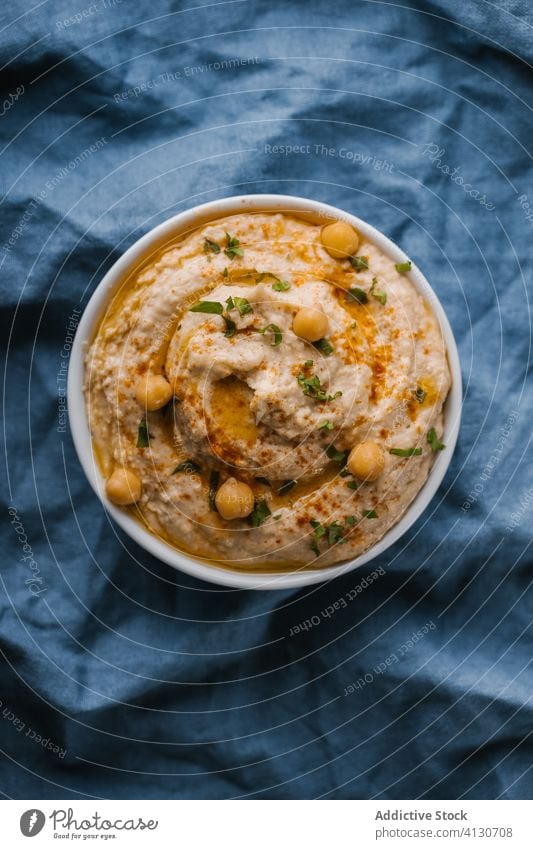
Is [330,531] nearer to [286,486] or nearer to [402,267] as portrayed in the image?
[286,486]

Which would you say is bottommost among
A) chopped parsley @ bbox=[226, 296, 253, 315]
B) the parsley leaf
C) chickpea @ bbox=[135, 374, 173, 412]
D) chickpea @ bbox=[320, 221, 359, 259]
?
the parsley leaf

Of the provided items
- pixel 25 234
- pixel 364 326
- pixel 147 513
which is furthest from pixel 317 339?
pixel 25 234

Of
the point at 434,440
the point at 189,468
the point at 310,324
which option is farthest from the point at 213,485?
the point at 434,440

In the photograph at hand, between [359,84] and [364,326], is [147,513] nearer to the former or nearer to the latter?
[364,326]

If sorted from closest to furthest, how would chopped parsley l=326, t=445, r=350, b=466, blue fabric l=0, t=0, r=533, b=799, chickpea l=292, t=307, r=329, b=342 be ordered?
1. chickpea l=292, t=307, r=329, b=342
2. chopped parsley l=326, t=445, r=350, b=466
3. blue fabric l=0, t=0, r=533, b=799

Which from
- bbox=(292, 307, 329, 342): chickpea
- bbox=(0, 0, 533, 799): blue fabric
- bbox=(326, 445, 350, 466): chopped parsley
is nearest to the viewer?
bbox=(292, 307, 329, 342): chickpea

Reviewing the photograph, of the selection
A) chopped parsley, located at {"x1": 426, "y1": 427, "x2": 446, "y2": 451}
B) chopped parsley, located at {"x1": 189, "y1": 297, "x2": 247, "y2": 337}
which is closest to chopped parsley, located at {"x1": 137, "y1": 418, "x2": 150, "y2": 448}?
chopped parsley, located at {"x1": 189, "y1": 297, "x2": 247, "y2": 337}

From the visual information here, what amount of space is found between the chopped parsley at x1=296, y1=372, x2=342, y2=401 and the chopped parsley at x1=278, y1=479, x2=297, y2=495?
266mm

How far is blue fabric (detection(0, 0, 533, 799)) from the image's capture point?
292 centimetres

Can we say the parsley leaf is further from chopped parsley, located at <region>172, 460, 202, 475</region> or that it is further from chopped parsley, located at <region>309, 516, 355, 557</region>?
chopped parsley, located at <region>172, 460, 202, 475</region>

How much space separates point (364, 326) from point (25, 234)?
1.26 m

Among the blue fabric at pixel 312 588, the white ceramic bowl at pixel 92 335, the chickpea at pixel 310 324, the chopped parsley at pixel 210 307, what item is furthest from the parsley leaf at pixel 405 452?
the chopped parsley at pixel 210 307

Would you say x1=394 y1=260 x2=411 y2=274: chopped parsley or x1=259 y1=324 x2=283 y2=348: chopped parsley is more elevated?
x1=394 y1=260 x2=411 y2=274: chopped parsley

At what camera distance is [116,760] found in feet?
9.73
